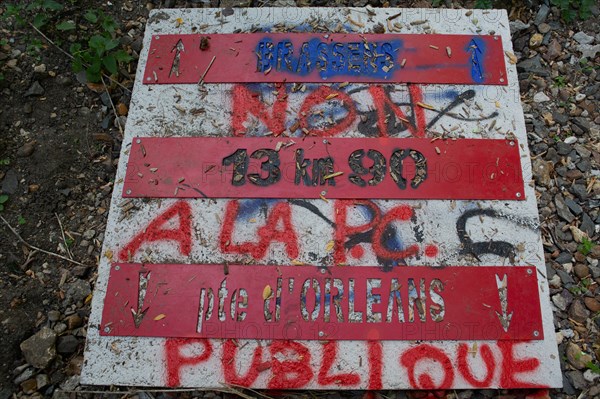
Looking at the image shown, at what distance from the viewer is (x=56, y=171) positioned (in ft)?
10.00

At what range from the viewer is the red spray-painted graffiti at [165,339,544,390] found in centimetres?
252

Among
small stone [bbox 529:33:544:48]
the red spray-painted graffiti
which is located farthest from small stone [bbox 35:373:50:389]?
small stone [bbox 529:33:544:48]

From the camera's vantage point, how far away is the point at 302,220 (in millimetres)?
2807

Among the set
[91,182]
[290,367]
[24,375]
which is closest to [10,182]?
[91,182]

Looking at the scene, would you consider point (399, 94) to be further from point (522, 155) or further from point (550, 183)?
point (550, 183)

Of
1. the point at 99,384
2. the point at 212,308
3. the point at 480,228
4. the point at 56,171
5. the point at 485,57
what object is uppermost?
the point at 485,57

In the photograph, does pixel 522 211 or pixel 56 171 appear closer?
pixel 522 211

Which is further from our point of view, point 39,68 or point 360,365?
point 39,68

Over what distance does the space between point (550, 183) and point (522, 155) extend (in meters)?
0.26

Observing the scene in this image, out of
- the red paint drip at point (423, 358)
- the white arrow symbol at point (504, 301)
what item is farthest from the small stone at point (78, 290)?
the white arrow symbol at point (504, 301)

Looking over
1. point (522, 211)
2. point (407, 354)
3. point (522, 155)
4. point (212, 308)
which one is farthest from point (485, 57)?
point (212, 308)

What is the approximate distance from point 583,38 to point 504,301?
77.0 inches

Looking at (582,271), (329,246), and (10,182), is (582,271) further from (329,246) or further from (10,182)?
(10,182)

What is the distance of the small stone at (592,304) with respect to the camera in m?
2.70
